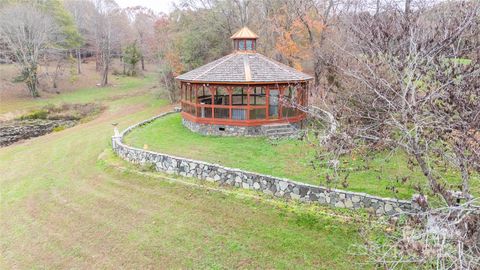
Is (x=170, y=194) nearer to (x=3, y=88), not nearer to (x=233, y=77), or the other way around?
(x=233, y=77)

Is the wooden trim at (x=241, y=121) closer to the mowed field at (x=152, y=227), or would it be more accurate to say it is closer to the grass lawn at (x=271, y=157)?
→ the grass lawn at (x=271, y=157)

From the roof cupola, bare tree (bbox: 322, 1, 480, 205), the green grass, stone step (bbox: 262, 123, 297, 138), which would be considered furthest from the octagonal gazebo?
the green grass

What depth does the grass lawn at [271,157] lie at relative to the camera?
10.8m

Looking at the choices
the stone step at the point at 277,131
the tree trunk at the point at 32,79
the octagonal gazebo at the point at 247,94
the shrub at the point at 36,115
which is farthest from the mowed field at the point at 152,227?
the tree trunk at the point at 32,79

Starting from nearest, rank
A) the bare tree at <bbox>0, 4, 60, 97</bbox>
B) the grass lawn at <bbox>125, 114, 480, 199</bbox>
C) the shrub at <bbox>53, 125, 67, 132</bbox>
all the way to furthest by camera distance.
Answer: the grass lawn at <bbox>125, 114, 480, 199</bbox> → the shrub at <bbox>53, 125, 67, 132</bbox> → the bare tree at <bbox>0, 4, 60, 97</bbox>

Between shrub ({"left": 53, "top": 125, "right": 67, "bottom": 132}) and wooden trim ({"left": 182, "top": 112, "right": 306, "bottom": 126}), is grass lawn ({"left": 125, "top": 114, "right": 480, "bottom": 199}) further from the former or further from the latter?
shrub ({"left": 53, "top": 125, "right": 67, "bottom": 132})

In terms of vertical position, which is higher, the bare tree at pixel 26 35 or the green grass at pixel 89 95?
the bare tree at pixel 26 35

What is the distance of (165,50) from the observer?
110ft

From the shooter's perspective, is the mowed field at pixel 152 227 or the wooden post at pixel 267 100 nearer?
the mowed field at pixel 152 227

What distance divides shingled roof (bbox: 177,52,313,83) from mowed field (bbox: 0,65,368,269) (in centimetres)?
603

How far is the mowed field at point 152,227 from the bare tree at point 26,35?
23.8 m

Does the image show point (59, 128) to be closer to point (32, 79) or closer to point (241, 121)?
point (32, 79)

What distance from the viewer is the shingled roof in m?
17.3

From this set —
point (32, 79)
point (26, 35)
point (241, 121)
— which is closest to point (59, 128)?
point (32, 79)
